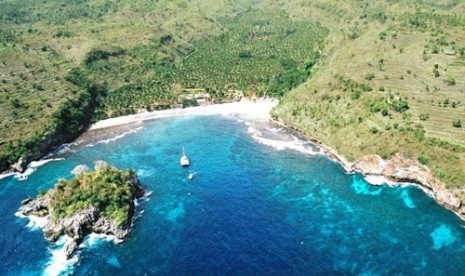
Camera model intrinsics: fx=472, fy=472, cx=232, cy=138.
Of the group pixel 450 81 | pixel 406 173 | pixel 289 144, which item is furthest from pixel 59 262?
pixel 450 81

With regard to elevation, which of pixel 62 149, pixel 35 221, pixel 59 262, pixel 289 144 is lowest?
pixel 59 262

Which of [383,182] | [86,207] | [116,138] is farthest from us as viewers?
[116,138]

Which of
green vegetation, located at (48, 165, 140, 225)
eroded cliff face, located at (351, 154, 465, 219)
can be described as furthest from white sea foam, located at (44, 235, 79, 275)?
eroded cliff face, located at (351, 154, 465, 219)

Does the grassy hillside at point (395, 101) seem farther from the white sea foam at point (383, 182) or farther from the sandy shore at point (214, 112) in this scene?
the sandy shore at point (214, 112)

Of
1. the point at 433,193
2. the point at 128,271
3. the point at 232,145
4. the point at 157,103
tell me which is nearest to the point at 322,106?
the point at 232,145

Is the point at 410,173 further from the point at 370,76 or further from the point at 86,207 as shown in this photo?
the point at 86,207

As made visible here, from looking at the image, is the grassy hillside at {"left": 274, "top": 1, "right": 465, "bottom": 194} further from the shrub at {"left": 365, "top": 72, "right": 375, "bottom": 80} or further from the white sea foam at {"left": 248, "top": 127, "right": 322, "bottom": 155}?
the white sea foam at {"left": 248, "top": 127, "right": 322, "bottom": 155}

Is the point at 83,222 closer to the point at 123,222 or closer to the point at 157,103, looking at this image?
the point at 123,222
